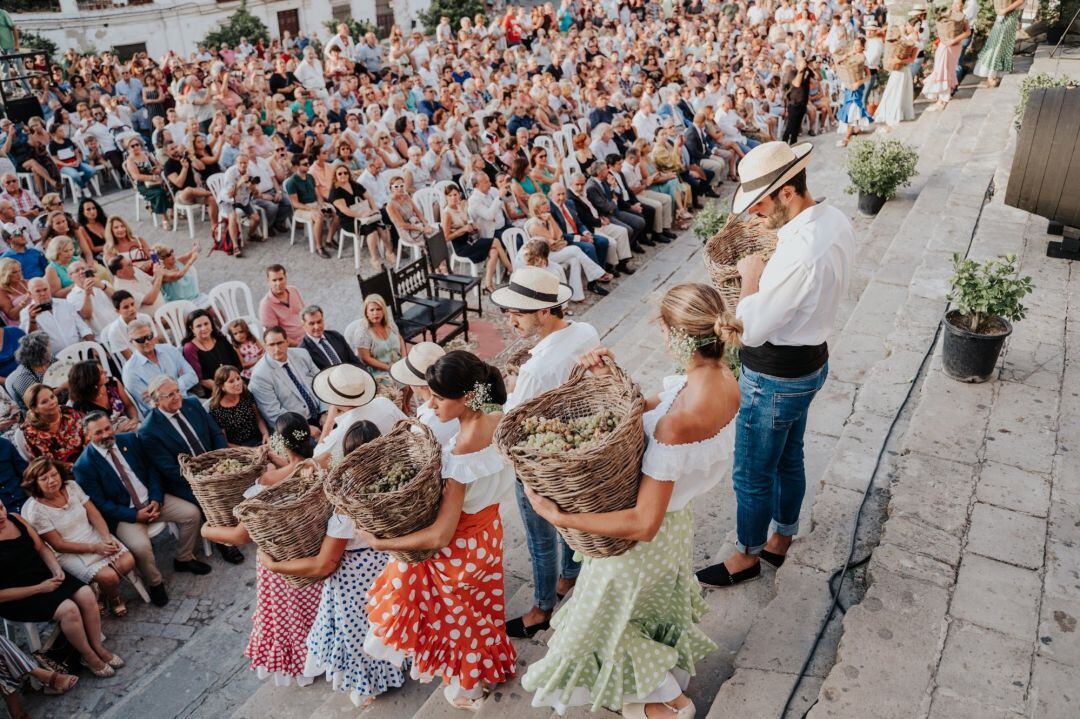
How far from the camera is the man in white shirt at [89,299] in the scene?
5910 millimetres

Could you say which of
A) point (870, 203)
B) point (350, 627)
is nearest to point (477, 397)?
point (350, 627)

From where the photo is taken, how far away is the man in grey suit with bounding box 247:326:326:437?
5078 millimetres

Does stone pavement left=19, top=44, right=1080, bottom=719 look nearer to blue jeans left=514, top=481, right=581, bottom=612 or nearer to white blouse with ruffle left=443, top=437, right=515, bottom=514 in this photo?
blue jeans left=514, top=481, right=581, bottom=612

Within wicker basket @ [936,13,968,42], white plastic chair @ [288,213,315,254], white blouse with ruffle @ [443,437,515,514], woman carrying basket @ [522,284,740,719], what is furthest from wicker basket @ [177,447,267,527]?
wicker basket @ [936,13,968,42]

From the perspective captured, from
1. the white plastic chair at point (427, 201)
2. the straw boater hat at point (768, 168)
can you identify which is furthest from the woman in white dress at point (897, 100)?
the straw boater hat at point (768, 168)

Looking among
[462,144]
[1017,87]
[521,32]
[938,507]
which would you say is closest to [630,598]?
[938,507]

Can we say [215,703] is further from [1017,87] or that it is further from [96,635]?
[1017,87]

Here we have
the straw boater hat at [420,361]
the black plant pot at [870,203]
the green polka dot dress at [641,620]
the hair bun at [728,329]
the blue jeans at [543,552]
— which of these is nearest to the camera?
the hair bun at [728,329]

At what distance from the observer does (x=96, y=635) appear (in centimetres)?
391

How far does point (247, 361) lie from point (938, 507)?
4.48 metres

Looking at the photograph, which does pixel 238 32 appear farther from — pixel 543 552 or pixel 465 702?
pixel 465 702

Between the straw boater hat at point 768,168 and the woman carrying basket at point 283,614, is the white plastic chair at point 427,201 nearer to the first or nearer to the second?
the woman carrying basket at point 283,614

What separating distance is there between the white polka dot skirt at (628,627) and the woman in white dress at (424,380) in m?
0.68

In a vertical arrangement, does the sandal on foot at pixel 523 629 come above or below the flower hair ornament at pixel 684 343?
below
